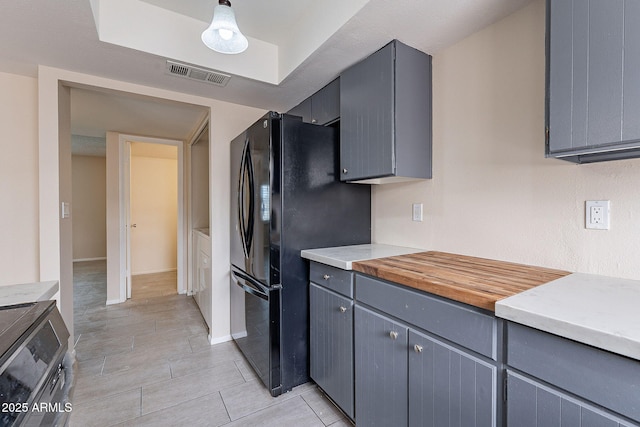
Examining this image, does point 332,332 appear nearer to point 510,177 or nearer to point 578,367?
point 578,367

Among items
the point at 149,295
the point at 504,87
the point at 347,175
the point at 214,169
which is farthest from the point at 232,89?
the point at 149,295

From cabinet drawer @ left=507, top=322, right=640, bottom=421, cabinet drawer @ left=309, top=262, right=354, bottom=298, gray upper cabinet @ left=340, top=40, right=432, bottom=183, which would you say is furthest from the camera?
gray upper cabinet @ left=340, top=40, right=432, bottom=183

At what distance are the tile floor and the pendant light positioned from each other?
2.08 meters

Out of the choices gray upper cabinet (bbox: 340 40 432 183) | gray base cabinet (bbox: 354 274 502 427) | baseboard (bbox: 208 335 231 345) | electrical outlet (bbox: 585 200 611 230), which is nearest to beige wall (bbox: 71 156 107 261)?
baseboard (bbox: 208 335 231 345)

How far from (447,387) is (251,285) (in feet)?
4.72

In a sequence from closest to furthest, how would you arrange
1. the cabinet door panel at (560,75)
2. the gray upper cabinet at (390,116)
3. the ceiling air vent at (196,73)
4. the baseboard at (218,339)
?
the cabinet door panel at (560,75) < the gray upper cabinet at (390,116) < the ceiling air vent at (196,73) < the baseboard at (218,339)

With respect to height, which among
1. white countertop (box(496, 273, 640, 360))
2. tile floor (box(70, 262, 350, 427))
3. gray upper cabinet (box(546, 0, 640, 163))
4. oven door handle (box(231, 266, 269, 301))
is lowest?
tile floor (box(70, 262, 350, 427))

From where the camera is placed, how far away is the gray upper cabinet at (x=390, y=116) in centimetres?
165

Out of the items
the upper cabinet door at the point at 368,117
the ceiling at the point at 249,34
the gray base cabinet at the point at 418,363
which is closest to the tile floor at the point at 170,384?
the gray base cabinet at the point at 418,363

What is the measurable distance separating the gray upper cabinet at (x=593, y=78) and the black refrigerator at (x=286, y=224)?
127cm

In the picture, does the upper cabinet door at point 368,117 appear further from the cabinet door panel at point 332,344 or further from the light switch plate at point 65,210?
the light switch plate at point 65,210

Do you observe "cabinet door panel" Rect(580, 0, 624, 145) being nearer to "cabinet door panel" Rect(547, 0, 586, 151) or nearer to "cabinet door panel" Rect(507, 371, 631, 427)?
"cabinet door panel" Rect(547, 0, 586, 151)

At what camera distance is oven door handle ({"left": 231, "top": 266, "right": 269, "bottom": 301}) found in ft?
6.27

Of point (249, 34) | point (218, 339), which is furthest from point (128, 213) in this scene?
point (249, 34)
